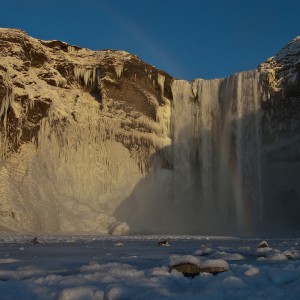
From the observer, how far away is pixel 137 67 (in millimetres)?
37562

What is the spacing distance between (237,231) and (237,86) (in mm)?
13740

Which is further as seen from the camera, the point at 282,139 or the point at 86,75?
the point at 282,139

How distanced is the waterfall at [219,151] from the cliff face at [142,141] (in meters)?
0.10

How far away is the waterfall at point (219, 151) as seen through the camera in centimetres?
3762

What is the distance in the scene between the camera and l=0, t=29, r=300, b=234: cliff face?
1225 inches

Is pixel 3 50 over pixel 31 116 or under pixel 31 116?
over

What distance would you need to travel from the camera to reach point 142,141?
36375 mm

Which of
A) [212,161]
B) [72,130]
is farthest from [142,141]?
[212,161]

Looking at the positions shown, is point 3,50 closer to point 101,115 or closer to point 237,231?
point 101,115

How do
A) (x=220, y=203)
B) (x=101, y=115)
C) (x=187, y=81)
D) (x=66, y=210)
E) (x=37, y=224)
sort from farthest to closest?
(x=187, y=81) → (x=220, y=203) → (x=101, y=115) → (x=66, y=210) → (x=37, y=224)

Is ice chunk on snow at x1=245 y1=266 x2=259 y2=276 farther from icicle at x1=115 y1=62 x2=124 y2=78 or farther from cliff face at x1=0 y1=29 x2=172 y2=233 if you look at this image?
icicle at x1=115 y1=62 x2=124 y2=78

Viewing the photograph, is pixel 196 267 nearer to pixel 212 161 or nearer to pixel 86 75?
pixel 86 75

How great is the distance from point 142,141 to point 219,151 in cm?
790

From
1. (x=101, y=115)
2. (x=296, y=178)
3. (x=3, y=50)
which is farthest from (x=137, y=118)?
(x=296, y=178)
